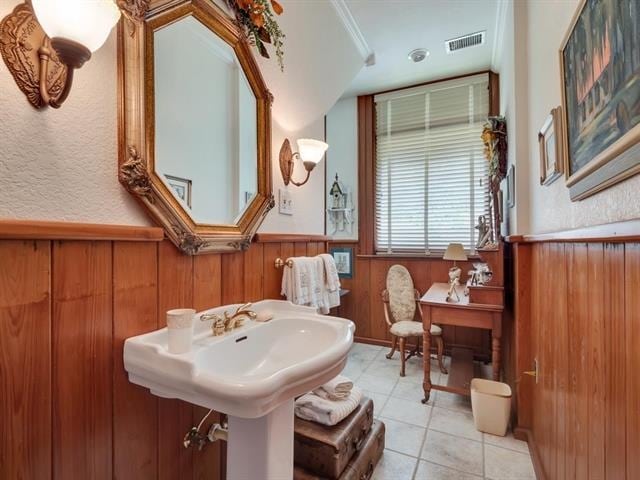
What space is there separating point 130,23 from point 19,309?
88cm

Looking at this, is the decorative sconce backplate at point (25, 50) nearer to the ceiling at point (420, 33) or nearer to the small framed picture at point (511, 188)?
the ceiling at point (420, 33)

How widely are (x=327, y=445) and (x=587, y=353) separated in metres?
1.04

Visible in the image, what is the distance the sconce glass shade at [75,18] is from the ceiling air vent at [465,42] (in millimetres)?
2700

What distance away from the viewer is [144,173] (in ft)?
3.16

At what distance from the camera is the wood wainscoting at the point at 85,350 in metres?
0.70

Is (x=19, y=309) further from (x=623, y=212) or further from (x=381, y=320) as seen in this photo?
(x=381, y=320)

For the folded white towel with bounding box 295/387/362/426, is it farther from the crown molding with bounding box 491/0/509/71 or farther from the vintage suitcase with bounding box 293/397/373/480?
the crown molding with bounding box 491/0/509/71

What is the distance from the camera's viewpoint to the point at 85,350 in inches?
33.0

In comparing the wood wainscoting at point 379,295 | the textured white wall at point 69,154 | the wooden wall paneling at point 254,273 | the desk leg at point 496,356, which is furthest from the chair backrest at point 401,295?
the textured white wall at point 69,154

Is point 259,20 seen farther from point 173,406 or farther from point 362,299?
point 362,299

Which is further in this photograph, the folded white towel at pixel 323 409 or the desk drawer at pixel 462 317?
the desk drawer at pixel 462 317

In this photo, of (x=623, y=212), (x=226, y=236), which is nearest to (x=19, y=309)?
(x=226, y=236)

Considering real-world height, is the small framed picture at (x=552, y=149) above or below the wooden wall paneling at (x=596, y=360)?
above

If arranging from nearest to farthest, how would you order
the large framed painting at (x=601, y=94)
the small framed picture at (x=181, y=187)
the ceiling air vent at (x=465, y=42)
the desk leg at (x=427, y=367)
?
the large framed painting at (x=601, y=94), the small framed picture at (x=181, y=187), the desk leg at (x=427, y=367), the ceiling air vent at (x=465, y=42)
